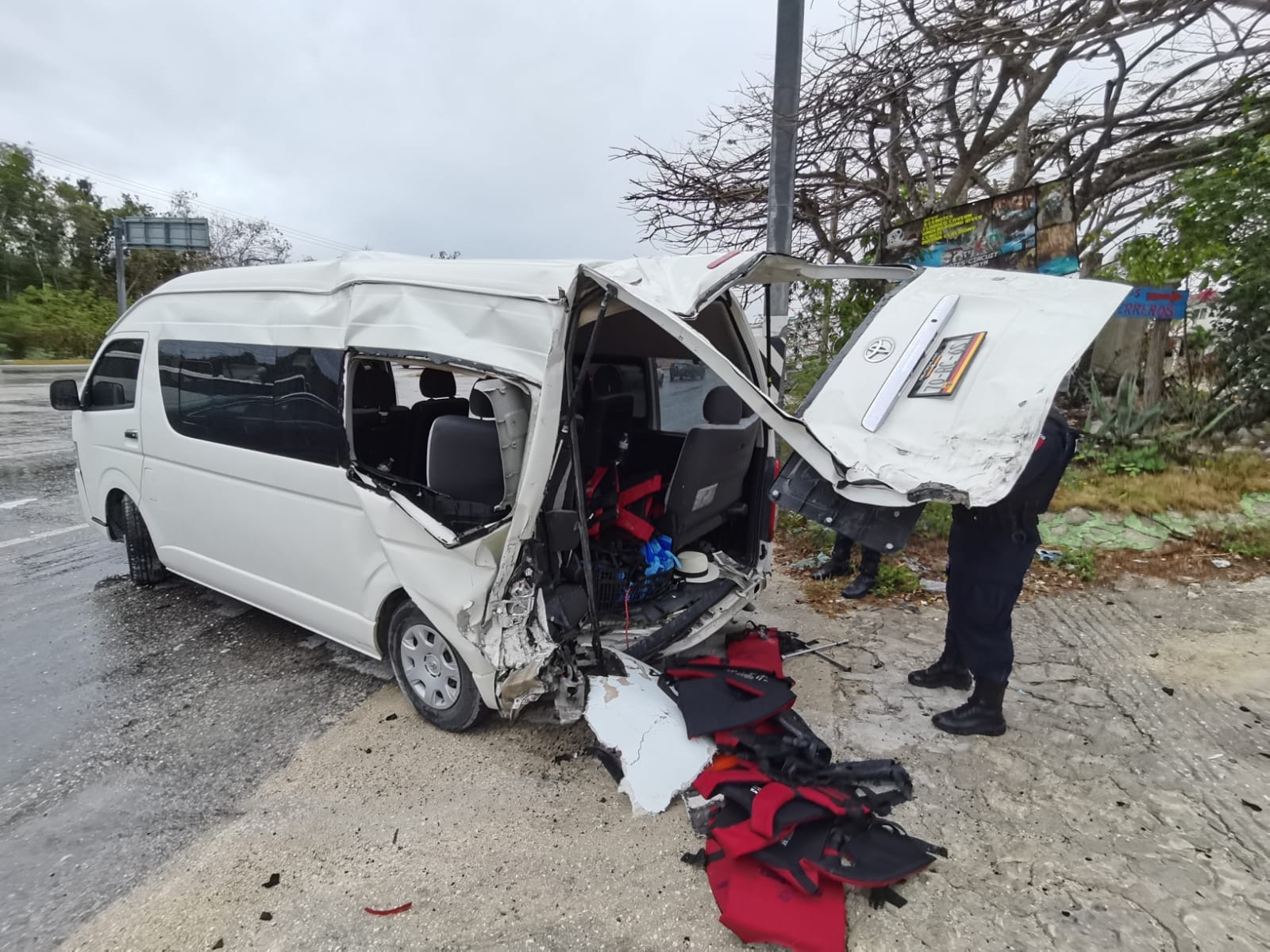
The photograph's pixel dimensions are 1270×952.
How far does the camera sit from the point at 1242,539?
521 centimetres

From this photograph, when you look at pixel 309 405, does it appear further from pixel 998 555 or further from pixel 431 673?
pixel 998 555

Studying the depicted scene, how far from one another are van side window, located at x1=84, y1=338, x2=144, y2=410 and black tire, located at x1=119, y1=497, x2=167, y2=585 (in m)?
0.69

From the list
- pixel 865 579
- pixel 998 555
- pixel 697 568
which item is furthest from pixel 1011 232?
pixel 697 568

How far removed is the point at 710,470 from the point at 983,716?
1693mm

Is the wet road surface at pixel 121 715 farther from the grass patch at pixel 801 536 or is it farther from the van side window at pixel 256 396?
the grass patch at pixel 801 536

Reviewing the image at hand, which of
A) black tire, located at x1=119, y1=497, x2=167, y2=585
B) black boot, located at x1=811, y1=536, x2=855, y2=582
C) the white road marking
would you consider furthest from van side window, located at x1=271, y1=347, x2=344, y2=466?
the white road marking

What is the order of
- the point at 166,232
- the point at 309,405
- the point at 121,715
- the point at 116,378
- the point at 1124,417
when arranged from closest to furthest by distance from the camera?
the point at 309,405 < the point at 121,715 < the point at 116,378 < the point at 1124,417 < the point at 166,232

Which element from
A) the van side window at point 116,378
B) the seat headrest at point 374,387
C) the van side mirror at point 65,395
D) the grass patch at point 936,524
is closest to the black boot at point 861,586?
the grass patch at point 936,524

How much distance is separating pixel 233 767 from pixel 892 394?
10.5 feet

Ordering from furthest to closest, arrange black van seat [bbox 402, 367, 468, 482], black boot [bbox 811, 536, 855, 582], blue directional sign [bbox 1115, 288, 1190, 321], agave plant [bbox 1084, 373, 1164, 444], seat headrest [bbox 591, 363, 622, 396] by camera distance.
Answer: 1. agave plant [bbox 1084, 373, 1164, 444]
2. blue directional sign [bbox 1115, 288, 1190, 321]
3. black boot [bbox 811, 536, 855, 582]
4. black van seat [bbox 402, 367, 468, 482]
5. seat headrest [bbox 591, 363, 622, 396]

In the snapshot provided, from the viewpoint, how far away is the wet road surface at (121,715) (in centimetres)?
249

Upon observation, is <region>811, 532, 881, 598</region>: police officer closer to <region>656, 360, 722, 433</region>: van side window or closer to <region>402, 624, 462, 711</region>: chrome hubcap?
<region>656, 360, 722, 433</region>: van side window

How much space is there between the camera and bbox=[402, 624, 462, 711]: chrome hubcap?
10.3ft

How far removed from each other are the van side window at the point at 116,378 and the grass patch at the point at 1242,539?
773cm
